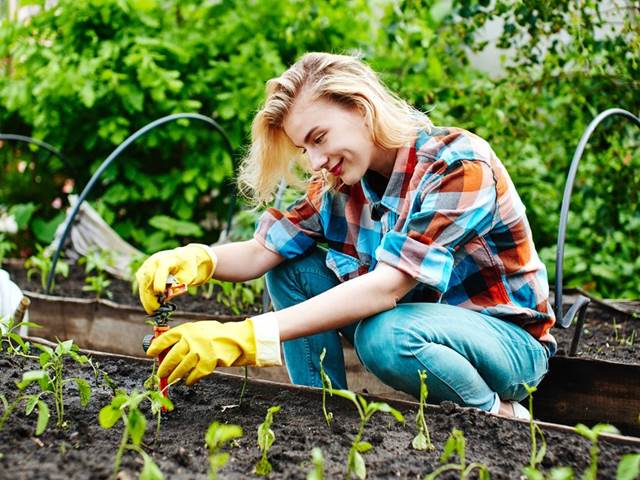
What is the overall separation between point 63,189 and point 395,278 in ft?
12.5

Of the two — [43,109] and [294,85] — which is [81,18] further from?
[294,85]

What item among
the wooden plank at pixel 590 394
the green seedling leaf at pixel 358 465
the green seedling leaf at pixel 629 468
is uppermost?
the green seedling leaf at pixel 629 468

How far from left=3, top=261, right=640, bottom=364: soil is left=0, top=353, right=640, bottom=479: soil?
2.85 feet

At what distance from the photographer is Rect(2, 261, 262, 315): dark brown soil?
3.25 metres

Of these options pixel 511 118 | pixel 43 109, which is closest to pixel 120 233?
pixel 43 109

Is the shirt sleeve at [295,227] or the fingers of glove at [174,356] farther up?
the shirt sleeve at [295,227]

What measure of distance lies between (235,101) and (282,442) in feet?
9.99

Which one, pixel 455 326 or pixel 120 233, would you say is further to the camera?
pixel 120 233

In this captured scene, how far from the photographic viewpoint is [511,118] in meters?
→ 3.45

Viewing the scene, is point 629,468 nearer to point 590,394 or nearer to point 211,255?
point 590,394

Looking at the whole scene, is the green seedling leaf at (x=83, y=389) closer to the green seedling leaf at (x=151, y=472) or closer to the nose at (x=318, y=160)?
the green seedling leaf at (x=151, y=472)

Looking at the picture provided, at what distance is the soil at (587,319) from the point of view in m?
2.45

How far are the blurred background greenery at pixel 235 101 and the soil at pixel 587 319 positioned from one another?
602mm

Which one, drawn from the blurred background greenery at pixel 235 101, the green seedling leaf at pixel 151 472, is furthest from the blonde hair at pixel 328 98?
the blurred background greenery at pixel 235 101
